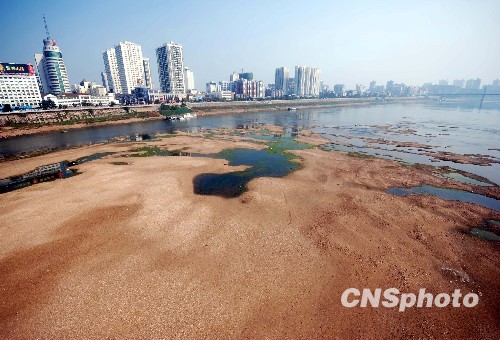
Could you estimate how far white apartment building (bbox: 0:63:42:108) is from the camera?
140000 millimetres

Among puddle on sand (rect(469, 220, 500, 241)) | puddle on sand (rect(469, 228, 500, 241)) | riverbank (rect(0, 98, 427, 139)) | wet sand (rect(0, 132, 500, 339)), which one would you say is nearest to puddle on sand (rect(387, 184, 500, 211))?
wet sand (rect(0, 132, 500, 339))

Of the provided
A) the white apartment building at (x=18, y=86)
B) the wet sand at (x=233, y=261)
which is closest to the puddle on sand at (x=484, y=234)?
the wet sand at (x=233, y=261)

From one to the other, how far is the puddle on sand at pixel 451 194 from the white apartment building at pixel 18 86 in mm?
187817

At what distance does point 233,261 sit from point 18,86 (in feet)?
662

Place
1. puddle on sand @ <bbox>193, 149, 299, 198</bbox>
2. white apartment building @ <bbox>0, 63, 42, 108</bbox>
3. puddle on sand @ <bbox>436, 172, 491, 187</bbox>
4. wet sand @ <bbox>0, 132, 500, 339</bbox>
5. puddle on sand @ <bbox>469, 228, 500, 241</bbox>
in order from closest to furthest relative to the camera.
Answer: wet sand @ <bbox>0, 132, 500, 339</bbox> < puddle on sand @ <bbox>469, 228, 500, 241</bbox> < puddle on sand @ <bbox>193, 149, 299, 198</bbox> < puddle on sand @ <bbox>436, 172, 491, 187</bbox> < white apartment building @ <bbox>0, 63, 42, 108</bbox>

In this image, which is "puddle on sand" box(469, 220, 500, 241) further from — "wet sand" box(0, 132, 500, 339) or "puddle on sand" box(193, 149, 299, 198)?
"puddle on sand" box(193, 149, 299, 198)

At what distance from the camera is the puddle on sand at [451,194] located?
3027cm

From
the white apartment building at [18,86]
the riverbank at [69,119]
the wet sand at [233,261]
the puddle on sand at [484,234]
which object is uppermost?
the white apartment building at [18,86]

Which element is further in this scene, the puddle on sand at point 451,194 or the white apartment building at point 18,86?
the white apartment building at point 18,86

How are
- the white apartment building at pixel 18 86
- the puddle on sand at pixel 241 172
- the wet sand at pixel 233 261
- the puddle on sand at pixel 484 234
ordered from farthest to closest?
the white apartment building at pixel 18 86, the puddle on sand at pixel 241 172, the puddle on sand at pixel 484 234, the wet sand at pixel 233 261

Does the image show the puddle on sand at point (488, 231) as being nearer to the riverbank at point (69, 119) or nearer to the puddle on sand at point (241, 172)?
the puddle on sand at point (241, 172)

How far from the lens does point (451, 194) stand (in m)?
32.5

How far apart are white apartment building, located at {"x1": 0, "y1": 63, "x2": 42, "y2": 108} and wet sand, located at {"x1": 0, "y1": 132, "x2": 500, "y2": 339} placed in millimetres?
165431

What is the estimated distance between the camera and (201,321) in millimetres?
13961
